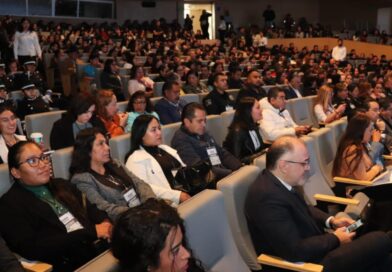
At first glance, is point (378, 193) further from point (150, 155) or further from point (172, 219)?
point (172, 219)

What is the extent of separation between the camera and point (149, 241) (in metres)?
1.30

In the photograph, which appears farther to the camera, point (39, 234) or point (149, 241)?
point (39, 234)

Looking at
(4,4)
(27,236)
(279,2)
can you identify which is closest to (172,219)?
(27,236)

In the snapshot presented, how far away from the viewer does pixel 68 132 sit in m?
3.60

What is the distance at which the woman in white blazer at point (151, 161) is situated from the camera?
281cm

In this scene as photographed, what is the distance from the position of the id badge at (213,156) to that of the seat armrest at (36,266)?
176cm

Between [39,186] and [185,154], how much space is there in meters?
1.34

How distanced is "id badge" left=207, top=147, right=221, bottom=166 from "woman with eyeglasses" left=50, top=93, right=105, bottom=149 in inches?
38.5

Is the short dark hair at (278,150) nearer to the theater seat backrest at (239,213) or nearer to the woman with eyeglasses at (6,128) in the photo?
the theater seat backrest at (239,213)

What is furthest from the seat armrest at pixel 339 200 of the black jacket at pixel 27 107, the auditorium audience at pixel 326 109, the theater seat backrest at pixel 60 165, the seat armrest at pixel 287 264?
the black jacket at pixel 27 107

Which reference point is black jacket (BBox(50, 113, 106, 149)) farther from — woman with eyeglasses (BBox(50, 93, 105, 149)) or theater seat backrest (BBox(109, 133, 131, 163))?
theater seat backrest (BBox(109, 133, 131, 163))

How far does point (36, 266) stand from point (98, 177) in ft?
2.33

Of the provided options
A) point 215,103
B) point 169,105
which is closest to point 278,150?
point 169,105

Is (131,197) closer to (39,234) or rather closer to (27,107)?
(39,234)
